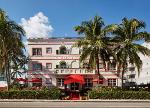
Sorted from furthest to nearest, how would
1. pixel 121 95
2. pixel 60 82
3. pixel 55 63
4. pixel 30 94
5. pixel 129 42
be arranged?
pixel 55 63 → pixel 60 82 → pixel 129 42 → pixel 30 94 → pixel 121 95

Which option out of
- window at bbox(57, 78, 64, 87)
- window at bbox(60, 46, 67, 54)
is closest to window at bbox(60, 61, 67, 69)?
window at bbox(60, 46, 67, 54)

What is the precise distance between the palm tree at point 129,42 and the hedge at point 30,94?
415 inches

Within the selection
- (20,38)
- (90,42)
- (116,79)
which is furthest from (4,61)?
(116,79)

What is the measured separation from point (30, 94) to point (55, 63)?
766 inches

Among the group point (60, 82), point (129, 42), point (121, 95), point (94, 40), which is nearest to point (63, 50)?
point (60, 82)

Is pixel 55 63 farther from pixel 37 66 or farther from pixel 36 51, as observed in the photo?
pixel 36 51

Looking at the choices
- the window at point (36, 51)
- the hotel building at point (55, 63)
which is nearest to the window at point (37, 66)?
the hotel building at point (55, 63)

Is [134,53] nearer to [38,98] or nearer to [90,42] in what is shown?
[90,42]

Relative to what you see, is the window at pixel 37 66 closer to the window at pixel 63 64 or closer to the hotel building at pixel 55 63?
the hotel building at pixel 55 63

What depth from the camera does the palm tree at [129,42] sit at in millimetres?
46906

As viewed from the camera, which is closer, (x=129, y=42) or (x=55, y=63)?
(x=129, y=42)

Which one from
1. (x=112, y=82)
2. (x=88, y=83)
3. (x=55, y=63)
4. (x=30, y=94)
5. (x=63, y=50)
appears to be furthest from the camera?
(x=63, y=50)

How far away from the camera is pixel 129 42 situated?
47531 millimetres

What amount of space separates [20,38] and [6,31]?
2158 mm
